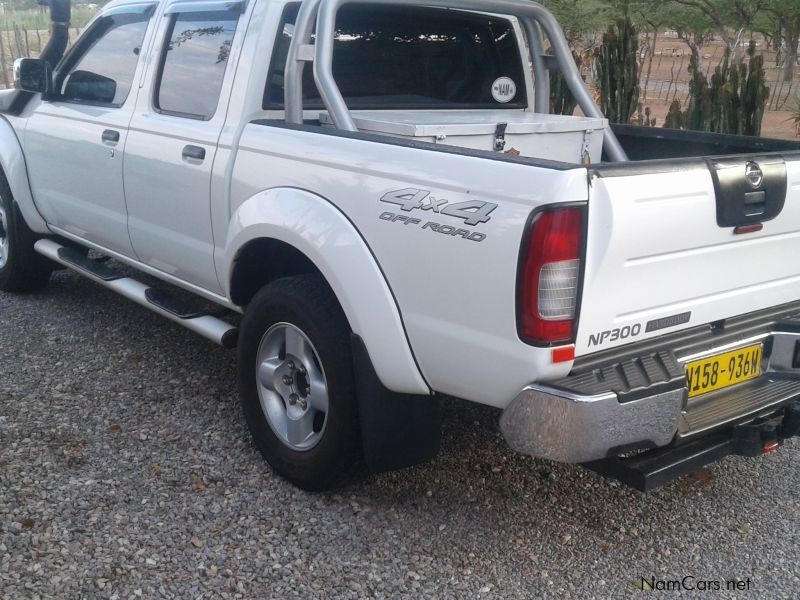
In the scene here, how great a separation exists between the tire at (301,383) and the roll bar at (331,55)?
28.1 inches

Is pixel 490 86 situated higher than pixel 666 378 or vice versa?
pixel 490 86

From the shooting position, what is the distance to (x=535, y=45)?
4.63m

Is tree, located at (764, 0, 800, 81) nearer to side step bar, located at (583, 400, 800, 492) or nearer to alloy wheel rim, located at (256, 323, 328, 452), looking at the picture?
side step bar, located at (583, 400, 800, 492)

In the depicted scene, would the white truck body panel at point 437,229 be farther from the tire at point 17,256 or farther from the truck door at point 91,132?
the tire at point 17,256

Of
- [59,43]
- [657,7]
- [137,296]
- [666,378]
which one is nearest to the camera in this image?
[666,378]

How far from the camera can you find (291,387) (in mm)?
3525

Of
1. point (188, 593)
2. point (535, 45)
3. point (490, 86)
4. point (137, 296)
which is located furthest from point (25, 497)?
point (535, 45)

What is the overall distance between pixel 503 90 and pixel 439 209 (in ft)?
6.91

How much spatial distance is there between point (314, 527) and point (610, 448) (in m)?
1.20

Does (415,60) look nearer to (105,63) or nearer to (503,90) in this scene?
(503,90)

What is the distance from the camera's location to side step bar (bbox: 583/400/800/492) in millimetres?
2771

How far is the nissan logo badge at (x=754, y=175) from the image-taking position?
284 centimetres

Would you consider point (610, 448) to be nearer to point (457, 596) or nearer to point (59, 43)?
point (457, 596)

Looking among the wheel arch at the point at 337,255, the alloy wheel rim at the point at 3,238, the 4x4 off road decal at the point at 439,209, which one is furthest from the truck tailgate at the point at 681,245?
the alloy wheel rim at the point at 3,238
